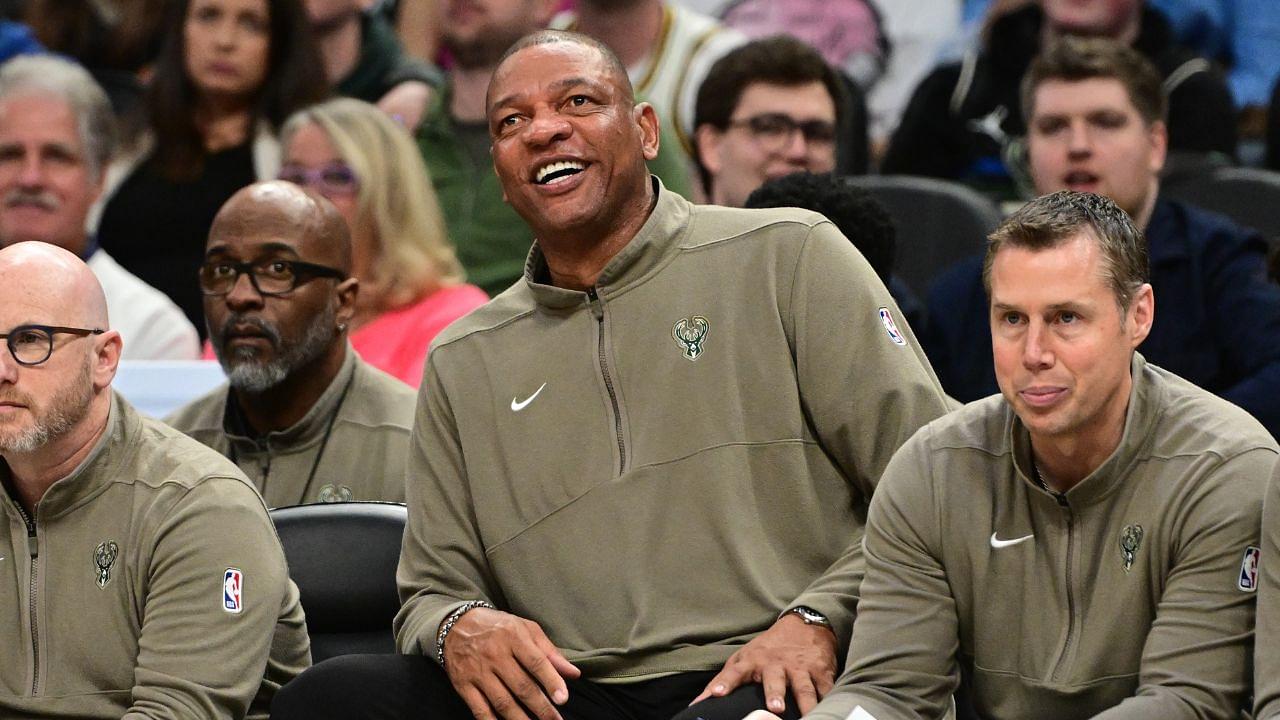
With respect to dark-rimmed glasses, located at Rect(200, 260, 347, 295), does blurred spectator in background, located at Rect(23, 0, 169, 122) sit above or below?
above

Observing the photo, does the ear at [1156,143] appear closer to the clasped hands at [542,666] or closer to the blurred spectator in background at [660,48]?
the blurred spectator in background at [660,48]

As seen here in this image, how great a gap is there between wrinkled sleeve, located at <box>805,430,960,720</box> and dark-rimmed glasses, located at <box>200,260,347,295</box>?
1.69 m

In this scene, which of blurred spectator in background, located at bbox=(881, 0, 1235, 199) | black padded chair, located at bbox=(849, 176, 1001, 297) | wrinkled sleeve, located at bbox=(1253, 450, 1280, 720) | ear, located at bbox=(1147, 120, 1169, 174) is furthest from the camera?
blurred spectator in background, located at bbox=(881, 0, 1235, 199)

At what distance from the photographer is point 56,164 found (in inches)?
197

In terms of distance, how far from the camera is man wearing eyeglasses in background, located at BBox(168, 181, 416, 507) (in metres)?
3.85

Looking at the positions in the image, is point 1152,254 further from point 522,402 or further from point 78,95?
point 78,95

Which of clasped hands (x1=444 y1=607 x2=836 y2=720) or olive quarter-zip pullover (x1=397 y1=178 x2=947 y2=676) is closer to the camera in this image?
clasped hands (x1=444 y1=607 x2=836 y2=720)

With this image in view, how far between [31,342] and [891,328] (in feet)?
4.68

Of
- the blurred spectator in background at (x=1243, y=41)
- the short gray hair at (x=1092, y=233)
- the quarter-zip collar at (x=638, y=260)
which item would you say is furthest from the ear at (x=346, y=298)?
the blurred spectator in background at (x=1243, y=41)

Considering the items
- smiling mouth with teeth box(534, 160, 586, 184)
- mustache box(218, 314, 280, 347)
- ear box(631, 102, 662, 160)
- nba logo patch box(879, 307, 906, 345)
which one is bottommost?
mustache box(218, 314, 280, 347)

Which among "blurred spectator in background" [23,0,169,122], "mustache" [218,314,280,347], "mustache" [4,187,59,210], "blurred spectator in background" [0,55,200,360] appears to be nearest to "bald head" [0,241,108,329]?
"mustache" [218,314,280,347]

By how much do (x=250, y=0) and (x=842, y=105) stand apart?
174 cm

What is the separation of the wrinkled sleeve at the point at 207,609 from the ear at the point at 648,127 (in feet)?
3.01

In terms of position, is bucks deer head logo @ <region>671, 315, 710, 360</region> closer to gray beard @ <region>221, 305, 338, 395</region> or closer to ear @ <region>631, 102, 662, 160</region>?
ear @ <region>631, 102, 662, 160</region>
